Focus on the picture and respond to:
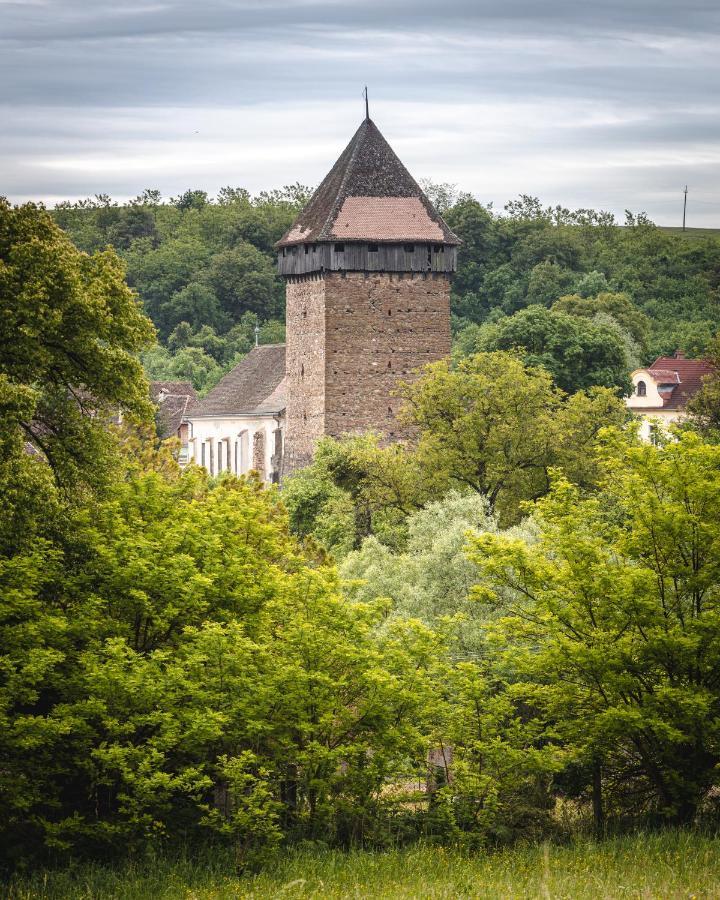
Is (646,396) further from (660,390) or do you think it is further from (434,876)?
(434,876)

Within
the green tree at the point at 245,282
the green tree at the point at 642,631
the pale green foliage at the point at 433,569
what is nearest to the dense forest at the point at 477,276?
the green tree at the point at 245,282

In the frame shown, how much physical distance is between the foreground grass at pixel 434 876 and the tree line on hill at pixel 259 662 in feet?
3.51

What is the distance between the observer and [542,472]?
140ft

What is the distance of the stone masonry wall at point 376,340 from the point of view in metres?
54.2

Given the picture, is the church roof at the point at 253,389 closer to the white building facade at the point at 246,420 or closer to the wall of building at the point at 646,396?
the white building facade at the point at 246,420

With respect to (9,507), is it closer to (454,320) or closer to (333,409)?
(333,409)

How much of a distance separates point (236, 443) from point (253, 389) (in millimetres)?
2596

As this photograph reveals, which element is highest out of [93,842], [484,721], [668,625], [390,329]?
[390,329]

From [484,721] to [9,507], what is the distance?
7.44m


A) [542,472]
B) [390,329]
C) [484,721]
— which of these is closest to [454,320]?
[390,329]

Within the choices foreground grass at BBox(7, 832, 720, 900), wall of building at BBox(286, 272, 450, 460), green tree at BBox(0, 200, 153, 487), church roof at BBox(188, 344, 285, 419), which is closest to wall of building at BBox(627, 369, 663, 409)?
church roof at BBox(188, 344, 285, 419)

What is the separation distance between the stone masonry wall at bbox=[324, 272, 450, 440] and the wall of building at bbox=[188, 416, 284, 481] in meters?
7.64

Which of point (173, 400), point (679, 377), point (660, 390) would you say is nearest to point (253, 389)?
point (173, 400)

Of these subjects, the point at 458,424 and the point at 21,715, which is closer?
the point at 21,715
